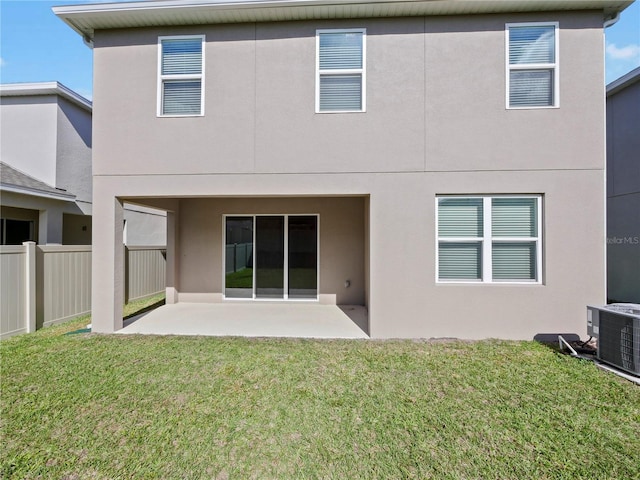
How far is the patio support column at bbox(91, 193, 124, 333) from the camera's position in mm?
6375

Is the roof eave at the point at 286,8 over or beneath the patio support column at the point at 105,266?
over

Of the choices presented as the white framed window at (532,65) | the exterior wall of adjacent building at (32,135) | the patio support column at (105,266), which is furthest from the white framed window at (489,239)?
the exterior wall of adjacent building at (32,135)

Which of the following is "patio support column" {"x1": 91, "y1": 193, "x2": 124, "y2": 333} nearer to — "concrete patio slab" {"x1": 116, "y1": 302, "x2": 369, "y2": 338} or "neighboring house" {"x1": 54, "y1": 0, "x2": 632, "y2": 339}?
"neighboring house" {"x1": 54, "y1": 0, "x2": 632, "y2": 339}

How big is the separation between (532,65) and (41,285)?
11037mm

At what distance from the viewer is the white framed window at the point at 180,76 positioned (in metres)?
6.43

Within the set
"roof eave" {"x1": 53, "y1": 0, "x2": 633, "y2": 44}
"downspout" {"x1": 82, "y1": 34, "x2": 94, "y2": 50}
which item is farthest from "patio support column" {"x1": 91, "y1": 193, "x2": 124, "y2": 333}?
"roof eave" {"x1": 53, "y1": 0, "x2": 633, "y2": 44}

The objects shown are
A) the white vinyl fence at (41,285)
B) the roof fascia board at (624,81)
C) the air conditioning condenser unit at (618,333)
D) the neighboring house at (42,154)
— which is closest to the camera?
the air conditioning condenser unit at (618,333)

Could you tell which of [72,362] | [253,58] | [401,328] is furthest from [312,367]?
[253,58]

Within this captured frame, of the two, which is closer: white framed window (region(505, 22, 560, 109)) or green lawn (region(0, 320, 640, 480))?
green lawn (region(0, 320, 640, 480))

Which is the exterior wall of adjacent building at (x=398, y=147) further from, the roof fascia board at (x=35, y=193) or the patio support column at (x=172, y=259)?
the roof fascia board at (x=35, y=193)

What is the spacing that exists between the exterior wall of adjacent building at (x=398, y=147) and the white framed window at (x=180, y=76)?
0.17 metres

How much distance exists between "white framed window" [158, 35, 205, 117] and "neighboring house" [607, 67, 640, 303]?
12.2m

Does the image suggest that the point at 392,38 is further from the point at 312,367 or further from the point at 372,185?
the point at 312,367

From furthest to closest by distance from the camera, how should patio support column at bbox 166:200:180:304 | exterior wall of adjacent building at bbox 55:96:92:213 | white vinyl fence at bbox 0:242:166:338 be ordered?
exterior wall of adjacent building at bbox 55:96:92:213 → patio support column at bbox 166:200:180:304 → white vinyl fence at bbox 0:242:166:338
